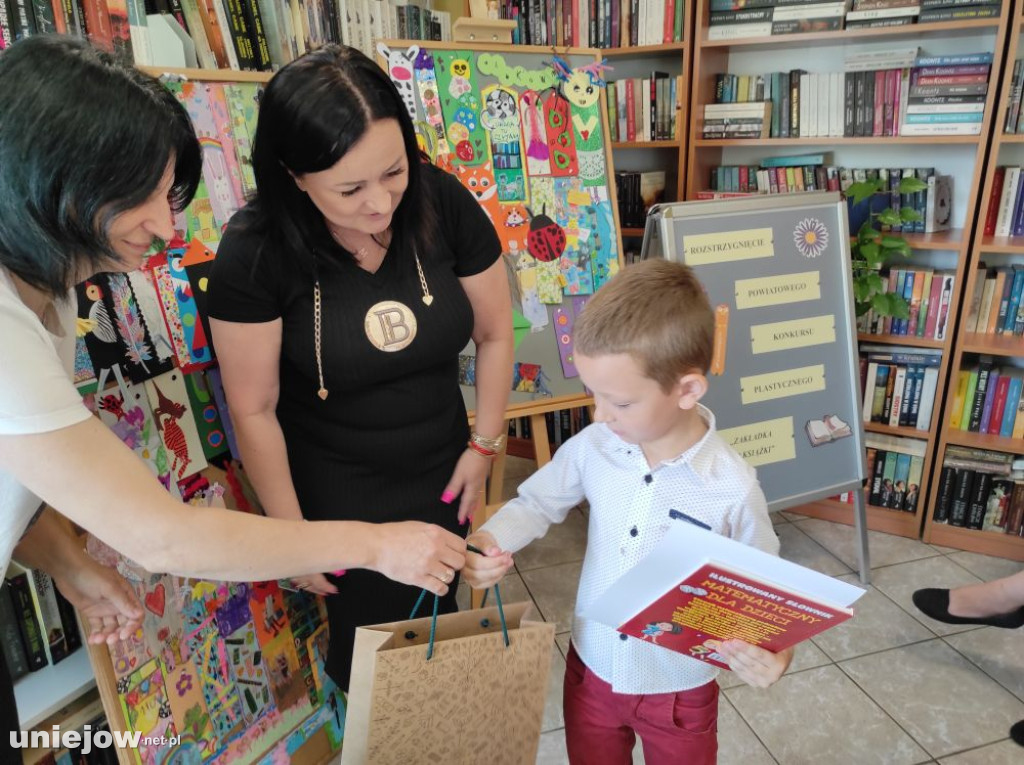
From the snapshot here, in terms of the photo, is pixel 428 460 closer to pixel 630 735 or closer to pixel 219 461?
pixel 219 461

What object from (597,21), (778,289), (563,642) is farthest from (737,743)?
(597,21)

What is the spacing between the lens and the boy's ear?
98 cm

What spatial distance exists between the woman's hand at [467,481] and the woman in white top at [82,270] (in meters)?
0.50

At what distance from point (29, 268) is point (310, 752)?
133cm

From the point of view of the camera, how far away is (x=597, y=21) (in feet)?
9.30

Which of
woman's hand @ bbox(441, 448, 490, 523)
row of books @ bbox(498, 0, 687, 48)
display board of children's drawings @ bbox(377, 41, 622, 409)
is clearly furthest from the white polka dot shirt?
row of books @ bbox(498, 0, 687, 48)

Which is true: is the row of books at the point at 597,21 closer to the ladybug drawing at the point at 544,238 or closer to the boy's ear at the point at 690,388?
the ladybug drawing at the point at 544,238

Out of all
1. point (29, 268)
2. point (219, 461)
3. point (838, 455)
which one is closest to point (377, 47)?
point (219, 461)

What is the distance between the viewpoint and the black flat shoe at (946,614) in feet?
6.36

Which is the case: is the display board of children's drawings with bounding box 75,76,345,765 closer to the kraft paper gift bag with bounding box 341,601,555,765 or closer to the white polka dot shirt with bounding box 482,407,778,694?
the kraft paper gift bag with bounding box 341,601,555,765

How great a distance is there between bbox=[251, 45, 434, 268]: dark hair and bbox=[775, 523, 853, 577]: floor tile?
1947mm

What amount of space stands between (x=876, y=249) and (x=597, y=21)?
1.43 meters

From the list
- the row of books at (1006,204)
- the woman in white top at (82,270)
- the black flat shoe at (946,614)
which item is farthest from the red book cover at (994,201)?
the woman in white top at (82,270)

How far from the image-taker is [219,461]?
1414 millimetres
